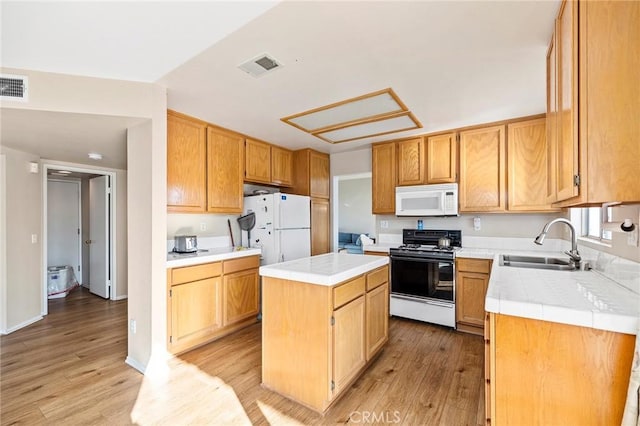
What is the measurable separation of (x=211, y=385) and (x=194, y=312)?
799 millimetres

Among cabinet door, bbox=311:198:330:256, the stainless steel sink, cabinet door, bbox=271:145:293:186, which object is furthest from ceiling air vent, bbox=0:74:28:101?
the stainless steel sink

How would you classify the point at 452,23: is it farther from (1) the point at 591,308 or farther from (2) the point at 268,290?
(2) the point at 268,290

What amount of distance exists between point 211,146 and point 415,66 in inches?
90.5

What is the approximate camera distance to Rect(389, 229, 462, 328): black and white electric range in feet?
10.5

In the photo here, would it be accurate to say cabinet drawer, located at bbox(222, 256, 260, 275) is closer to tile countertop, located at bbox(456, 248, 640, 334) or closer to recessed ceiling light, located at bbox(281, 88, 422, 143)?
recessed ceiling light, located at bbox(281, 88, 422, 143)

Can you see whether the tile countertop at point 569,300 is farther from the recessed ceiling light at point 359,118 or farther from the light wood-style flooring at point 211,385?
the recessed ceiling light at point 359,118

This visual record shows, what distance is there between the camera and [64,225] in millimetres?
5258

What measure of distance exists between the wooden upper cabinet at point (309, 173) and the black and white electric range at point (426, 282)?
5.35 feet

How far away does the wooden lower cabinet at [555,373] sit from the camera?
1046mm

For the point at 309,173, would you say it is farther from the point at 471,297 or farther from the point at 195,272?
the point at 471,297

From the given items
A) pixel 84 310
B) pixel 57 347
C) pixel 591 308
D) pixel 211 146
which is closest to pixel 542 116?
→ pixel 591 308

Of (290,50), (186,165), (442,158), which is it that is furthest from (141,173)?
(442,158)

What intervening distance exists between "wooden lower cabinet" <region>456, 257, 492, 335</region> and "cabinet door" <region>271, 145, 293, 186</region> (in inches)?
103

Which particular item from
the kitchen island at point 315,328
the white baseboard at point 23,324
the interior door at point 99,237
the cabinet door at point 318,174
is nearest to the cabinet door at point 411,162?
the cabinet door at point 318,174
